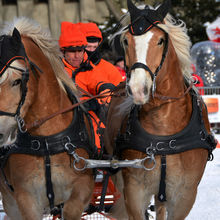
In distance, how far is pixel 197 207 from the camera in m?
5.66

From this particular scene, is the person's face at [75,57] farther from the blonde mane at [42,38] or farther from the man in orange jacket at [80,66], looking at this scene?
the blonde mane at [42,38]

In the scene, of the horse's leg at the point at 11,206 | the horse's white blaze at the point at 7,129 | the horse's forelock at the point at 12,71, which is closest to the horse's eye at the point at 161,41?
the horse's forelock at the point at 12,71

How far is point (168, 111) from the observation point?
3.67 meters

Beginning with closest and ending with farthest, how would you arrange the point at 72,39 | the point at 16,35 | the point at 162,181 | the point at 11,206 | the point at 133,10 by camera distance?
the point at 16,35 < the point at 133,10 < the point at 162,181 < the point at 11,206 < the point at 72,39

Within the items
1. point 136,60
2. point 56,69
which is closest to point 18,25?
point 56,69

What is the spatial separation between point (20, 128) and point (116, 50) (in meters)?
0.94

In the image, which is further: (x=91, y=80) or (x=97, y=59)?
(x=97, y=59)

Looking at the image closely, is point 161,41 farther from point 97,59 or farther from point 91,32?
point 91,32

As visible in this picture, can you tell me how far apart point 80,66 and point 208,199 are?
96.4 inches

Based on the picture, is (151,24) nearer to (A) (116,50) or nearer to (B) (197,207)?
(A) (116,50)

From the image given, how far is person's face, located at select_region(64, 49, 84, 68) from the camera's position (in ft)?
15.0

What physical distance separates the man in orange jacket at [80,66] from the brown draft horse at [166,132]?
2.38ft

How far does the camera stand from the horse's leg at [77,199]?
12.1ft

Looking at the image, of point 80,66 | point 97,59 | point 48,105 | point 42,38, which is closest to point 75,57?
point 80,66
